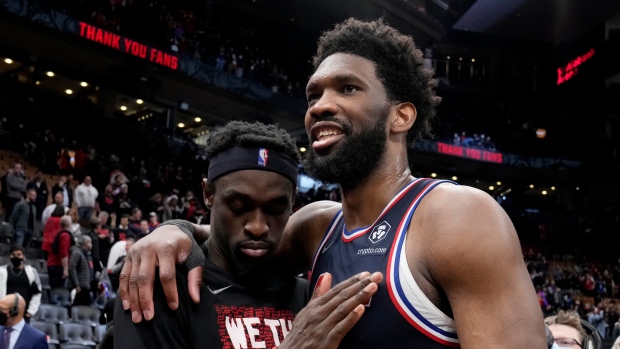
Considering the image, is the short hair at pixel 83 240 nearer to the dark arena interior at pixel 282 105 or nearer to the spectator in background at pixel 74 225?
the spectator in background at pixel 74 225

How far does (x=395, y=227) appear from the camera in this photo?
6.82ft

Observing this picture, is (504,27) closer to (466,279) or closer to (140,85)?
(140,85)

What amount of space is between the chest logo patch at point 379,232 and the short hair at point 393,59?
0.50 m

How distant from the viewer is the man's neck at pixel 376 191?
229cm

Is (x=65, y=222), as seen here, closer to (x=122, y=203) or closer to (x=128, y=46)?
(x=122, y=203)

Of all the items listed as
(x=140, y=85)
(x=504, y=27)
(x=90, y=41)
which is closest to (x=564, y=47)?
(x=504, y=27)

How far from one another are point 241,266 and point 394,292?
0.72 m

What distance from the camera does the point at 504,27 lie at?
96.5 ft

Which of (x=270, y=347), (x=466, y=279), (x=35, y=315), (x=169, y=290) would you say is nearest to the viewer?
(x=466, y=279)

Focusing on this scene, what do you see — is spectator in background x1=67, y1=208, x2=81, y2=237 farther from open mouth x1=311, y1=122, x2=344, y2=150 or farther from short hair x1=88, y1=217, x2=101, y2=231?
open mouth x1=311, y1=122, x2=344, y2=150

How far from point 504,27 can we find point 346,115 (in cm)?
2914

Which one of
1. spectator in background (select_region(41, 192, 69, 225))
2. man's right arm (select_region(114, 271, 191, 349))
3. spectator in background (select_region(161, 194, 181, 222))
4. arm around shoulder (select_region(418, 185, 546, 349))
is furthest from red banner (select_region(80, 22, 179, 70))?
arm around shoulder (select_region(418, 185, 546, 349))

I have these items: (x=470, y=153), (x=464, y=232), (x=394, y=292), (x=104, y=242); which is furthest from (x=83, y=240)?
(x=470, y=153)

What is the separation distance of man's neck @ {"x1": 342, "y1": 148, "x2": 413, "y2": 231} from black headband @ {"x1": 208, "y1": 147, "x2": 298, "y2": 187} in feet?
0.93
